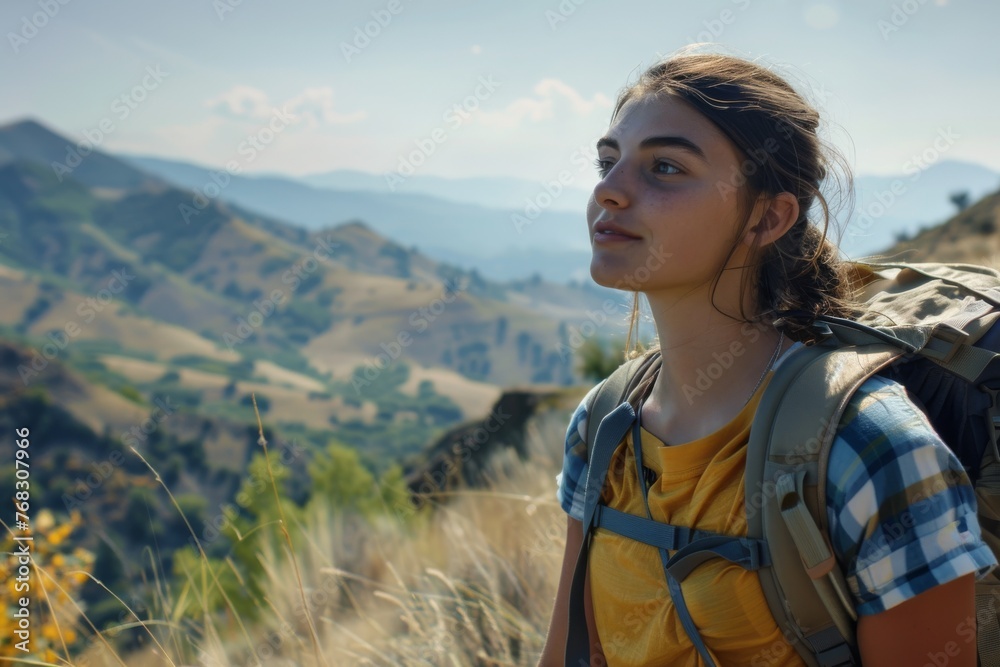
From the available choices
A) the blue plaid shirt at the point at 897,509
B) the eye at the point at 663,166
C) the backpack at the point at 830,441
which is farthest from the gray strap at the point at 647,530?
the eye at the point at 663,166

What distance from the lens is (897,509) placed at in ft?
4.32

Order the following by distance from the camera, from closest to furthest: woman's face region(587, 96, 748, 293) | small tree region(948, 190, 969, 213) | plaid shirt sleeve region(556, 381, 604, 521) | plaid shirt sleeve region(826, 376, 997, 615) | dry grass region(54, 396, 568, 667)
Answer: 1. plaid shirt sleeve region(826, 376, 997, 615)
2. woman's face region(587, 96, 748, 293)
3. plaid shirt sleeve region(556, 381, 604, 521)
4. dry grass region(54, 396, 568, 667)
5. small tree region(948, 190, 969, 213)

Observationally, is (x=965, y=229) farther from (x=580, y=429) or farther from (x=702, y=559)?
(x=702, y=559)

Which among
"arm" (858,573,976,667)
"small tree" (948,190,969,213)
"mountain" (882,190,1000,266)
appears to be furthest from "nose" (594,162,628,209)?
"small tree" (948,190,969,213)

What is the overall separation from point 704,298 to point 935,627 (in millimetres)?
815

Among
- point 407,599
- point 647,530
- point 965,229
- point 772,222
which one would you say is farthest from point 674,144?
point 965,229

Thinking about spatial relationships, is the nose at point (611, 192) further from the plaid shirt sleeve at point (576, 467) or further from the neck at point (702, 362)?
the plaid shirt sleeve at point (576, 467)

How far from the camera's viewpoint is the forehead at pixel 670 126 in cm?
171

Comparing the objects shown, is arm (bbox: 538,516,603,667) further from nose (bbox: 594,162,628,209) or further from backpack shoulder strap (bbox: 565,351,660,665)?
nose (bbox: 594,162,628,209)

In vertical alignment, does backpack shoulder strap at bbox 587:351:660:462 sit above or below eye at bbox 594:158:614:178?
below

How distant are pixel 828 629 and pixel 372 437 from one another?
13819 centimetres

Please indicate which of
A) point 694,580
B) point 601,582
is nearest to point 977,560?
point 694,580

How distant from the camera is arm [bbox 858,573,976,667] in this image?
4.34 ft

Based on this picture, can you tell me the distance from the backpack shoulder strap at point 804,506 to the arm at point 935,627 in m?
0.08
